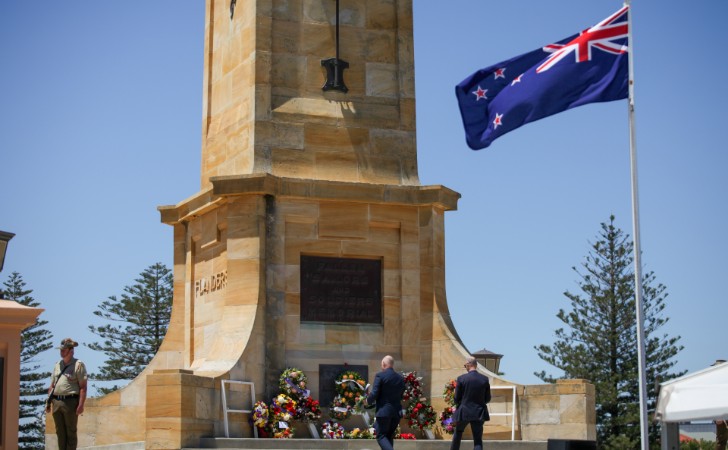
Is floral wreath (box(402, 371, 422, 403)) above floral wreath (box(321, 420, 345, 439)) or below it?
above

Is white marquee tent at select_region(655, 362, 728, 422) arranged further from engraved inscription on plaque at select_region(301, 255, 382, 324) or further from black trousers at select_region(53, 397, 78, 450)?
engraved inscription on plaque at select_region(301, 255, 382, 324)

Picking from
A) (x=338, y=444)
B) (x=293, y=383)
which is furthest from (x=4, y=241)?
(x=293, y=383)

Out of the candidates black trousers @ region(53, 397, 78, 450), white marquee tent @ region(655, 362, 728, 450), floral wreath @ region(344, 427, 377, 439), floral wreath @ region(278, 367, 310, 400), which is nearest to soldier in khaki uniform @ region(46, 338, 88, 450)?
black trousers @ region(53, 397, 78, 450)

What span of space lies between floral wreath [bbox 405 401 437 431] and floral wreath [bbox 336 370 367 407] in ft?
2.59

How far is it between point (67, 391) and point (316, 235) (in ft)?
18.7

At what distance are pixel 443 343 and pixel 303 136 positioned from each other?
3.90 m

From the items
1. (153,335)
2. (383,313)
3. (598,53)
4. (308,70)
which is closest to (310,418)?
(383,313)

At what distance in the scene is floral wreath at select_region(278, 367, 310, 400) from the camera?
770 inches

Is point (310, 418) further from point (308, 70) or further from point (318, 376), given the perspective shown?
point (308, 70)

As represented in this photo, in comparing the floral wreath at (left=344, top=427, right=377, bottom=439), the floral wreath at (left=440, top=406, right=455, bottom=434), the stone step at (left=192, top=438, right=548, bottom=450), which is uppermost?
the floral wreath at (left=440, top=406, right=455, bottom=434)

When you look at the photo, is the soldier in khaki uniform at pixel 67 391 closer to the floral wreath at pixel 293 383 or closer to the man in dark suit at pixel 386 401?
the man in dark suit at pixel 386 401

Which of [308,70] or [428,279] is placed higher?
[308,70]

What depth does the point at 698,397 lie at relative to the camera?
32.3ft

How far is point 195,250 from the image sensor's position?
72.6 feet
